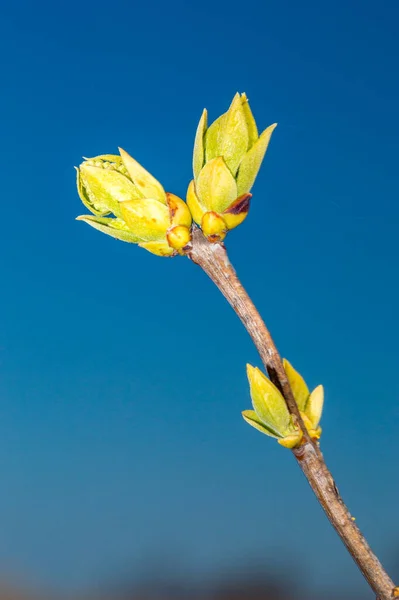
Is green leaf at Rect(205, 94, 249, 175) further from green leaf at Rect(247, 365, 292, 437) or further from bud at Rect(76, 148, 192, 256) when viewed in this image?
green leaf at Rect(247, 365, 292, 437)

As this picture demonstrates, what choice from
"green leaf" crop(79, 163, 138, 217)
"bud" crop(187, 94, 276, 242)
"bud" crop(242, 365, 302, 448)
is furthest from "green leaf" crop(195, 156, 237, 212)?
"bud" crop(242, 365, 302, 448)

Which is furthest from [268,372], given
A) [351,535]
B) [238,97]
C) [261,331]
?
[238,97]

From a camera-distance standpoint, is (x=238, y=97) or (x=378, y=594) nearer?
(x=378, y=594)

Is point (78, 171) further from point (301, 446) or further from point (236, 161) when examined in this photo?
point (301, 446)

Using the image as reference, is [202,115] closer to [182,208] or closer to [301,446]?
[182,208]

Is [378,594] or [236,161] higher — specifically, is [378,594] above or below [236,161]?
below

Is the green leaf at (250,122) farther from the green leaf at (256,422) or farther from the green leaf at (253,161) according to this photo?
the green leaf at (256,422)

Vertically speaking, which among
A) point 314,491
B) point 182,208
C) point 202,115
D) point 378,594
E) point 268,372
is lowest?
point 378,594

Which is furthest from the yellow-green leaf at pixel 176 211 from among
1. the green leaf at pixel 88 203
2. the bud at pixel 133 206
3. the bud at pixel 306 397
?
the bud at pixel 306 397
